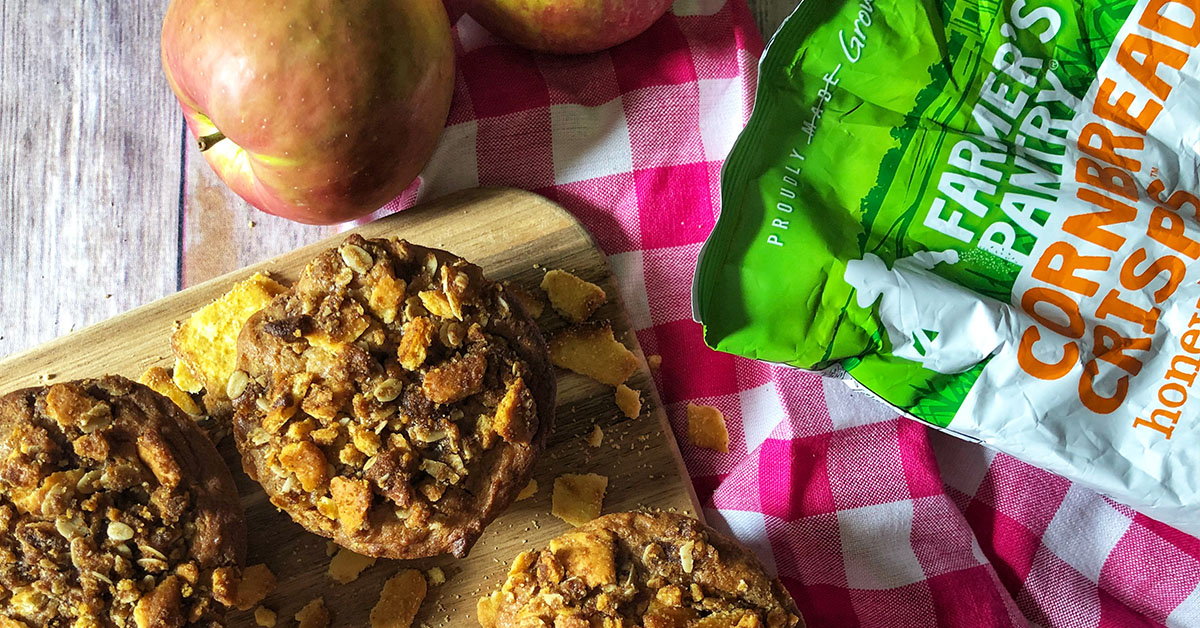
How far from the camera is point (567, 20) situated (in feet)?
5.74

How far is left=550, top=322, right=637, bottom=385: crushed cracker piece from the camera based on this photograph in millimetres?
1803

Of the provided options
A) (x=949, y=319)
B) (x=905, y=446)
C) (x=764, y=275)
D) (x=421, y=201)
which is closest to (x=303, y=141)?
(x=421, y=201)

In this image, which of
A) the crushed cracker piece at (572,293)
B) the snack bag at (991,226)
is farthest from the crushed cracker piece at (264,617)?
the snack bag at (991,226)

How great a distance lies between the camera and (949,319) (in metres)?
1.60

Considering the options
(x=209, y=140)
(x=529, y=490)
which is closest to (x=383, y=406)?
(x=529, y=490)

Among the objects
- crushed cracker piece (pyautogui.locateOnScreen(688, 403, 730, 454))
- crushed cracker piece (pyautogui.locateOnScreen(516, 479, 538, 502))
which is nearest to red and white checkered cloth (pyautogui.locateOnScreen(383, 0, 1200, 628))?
crushed cracker piece (pyautogui.locateOnScreen(688, 403, 730, 454))

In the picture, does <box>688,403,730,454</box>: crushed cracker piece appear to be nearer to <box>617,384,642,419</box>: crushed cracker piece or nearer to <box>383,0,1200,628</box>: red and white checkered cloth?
<box>383,0,1200,628</box>: red and white checkered cloth

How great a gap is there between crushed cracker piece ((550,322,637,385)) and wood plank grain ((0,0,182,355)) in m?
0.87

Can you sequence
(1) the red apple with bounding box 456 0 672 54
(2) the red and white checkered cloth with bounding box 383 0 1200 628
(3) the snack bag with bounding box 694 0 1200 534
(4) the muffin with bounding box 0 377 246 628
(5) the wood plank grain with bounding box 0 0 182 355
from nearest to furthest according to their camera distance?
(4) the muffin with bounding box 0 377 246 628 → (3) the snack bag with bounding box 694 0 1200 534 → (1) the red apple with bounding box 456 0 672 54 → (2) the red and white checkered cloth with bounding box 383 0 1200 628 → (5) the wood plank grain with bounding box 0 0 182 355

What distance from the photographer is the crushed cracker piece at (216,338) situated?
5.61 feet

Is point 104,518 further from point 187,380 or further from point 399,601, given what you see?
point 399,601

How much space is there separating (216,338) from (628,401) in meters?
0.79

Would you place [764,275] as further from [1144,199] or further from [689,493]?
[1144,199]

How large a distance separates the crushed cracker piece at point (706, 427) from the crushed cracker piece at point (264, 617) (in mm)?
875
